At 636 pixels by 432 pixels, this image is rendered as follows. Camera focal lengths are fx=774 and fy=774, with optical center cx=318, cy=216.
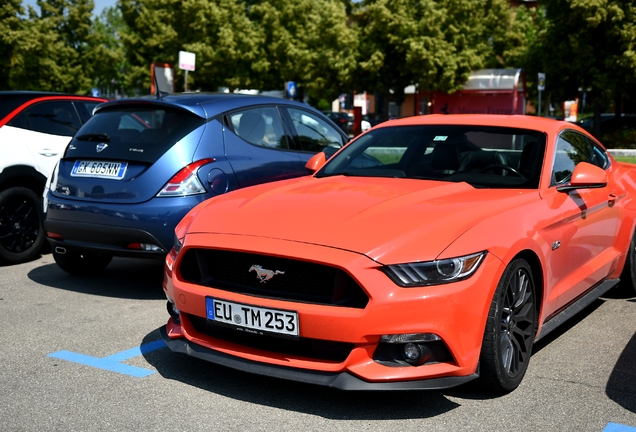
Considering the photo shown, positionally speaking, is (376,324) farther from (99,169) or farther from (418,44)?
(418,44)

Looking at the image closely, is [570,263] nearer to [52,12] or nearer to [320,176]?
[320,176]

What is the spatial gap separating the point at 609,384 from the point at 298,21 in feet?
138

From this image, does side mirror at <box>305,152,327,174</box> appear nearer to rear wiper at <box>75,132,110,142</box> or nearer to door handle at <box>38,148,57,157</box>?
rear wiper at <box>75,132,110,142</box>

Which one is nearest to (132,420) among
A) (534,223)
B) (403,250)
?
(403,250)

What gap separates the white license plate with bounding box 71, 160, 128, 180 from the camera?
20.1 feet

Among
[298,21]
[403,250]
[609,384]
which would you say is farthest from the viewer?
[298,21]

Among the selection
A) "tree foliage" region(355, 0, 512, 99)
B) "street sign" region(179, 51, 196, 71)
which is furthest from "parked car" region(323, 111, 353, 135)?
"street sign" region(179, 51, 196, 71)

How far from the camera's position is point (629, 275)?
620 cm

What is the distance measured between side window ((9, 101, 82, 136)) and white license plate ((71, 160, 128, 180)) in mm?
1977

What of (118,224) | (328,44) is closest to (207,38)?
(328,44)

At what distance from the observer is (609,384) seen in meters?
4.22

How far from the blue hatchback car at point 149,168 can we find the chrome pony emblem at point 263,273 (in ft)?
7.07

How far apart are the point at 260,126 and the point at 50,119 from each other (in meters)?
2.77

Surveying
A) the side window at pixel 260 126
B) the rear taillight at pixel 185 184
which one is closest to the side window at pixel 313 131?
the side window at pixel 260 126
